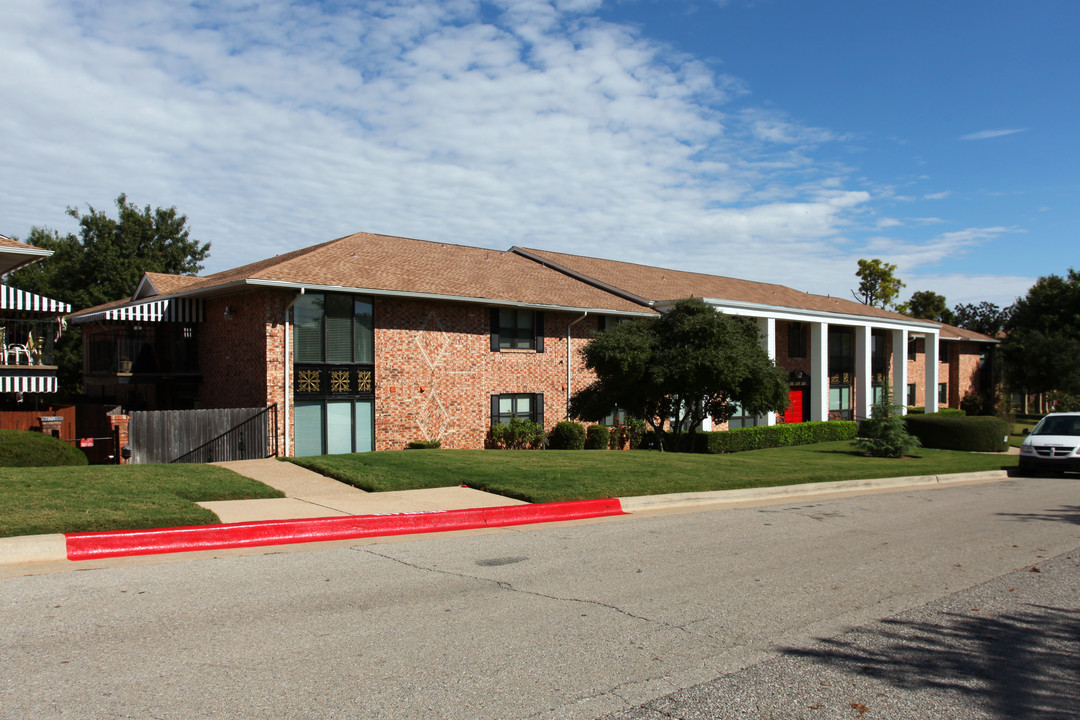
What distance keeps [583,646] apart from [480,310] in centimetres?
1910

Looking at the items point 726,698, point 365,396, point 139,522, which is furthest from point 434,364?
point 726,698

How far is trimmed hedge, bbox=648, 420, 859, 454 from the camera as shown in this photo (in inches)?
1098

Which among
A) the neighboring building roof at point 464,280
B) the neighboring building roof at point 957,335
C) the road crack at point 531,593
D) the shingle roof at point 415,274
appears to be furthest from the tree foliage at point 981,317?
the road crack at point 531,593

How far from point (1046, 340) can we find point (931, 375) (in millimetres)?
10647

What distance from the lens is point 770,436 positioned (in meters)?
31.2

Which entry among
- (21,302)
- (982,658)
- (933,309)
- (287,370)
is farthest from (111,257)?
(933,309)

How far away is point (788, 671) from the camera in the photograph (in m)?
5.27

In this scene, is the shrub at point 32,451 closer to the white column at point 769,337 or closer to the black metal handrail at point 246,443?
the black metal handrail at point 246,443

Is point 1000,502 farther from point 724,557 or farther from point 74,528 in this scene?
point 74,528

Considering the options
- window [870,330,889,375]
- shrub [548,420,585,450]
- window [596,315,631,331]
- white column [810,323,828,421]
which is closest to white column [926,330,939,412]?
window [870,330,889,375]

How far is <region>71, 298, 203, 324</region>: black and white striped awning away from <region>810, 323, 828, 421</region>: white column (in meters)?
26.9

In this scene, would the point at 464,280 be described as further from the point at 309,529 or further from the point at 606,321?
the point at 309,529

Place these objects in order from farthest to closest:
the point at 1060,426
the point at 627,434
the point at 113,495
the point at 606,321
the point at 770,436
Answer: the point at 770,436, the point at 606,321, the point at 627,434, the point at 1060,426, the point at 113,495

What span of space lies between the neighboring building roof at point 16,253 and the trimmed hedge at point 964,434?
2961 centimetres
